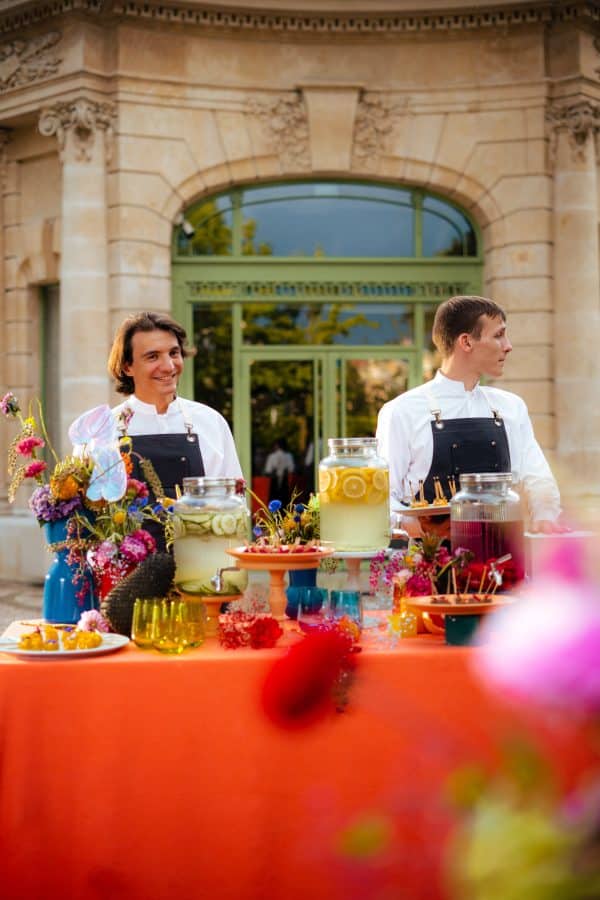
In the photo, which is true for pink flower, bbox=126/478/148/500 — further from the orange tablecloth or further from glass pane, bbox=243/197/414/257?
glass pane, bbox=243/197/414/257

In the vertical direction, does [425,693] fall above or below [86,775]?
above

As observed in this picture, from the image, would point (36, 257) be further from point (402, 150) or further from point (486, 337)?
point (486, 337)

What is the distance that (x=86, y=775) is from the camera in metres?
2.09

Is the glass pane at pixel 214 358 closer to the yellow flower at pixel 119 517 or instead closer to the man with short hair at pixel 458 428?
the man with short hair at pixel 458 428

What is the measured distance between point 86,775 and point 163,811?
17cm

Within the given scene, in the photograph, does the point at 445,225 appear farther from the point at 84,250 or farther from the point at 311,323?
the point at 84,250

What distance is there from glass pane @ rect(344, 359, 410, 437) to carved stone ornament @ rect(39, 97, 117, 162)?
302 cm

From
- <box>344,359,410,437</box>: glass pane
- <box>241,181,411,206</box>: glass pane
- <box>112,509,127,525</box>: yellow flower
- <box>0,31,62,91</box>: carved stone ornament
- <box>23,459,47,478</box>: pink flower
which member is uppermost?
<box>0,31,62,91</box>: carved stone ornament

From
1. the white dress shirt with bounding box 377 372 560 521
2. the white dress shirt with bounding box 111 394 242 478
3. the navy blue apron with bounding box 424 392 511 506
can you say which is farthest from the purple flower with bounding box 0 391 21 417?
the navy blue apron with bounding box 424 392 511 506

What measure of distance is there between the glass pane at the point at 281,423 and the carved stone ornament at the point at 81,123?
8.14 ft

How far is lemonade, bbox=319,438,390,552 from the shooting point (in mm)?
2418

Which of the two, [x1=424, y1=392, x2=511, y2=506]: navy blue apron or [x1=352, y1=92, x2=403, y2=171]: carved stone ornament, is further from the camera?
[x1=352, y1=92, x2=403, y2=171]: carved stone ornament

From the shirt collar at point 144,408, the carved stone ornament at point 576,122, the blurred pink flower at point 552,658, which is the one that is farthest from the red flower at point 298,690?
the carved stone ornament at point 576,122

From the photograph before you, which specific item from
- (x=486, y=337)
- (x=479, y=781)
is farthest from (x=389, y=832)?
(x=486, y=337)
